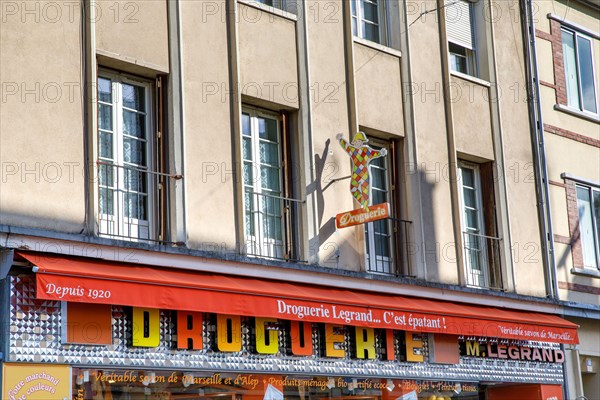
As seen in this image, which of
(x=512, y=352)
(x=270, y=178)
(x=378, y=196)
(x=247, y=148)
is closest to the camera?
(x=247, y=148)

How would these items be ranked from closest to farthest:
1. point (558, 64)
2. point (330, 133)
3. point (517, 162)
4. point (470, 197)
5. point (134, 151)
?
point (134, 151), point (330, 133), point (470, 197), point (517, 162), point (558, 64)

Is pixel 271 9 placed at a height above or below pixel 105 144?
above

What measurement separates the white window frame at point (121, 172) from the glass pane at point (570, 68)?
386 inches

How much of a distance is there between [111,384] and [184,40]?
431 centimetres

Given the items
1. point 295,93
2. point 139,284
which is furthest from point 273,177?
point 139,284

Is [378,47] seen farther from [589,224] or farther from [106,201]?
[589,224]

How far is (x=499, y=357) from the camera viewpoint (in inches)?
679

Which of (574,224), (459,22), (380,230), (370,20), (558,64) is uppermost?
(459,22)

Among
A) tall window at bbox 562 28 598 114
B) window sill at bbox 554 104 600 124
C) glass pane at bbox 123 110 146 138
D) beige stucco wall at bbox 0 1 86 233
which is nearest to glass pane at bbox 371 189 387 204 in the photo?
glass pane at bbox 123 110 146 138

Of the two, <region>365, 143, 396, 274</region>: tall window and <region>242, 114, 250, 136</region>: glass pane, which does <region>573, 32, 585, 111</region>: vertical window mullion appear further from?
<region>242, 114, 250, 136</region>: glass pane

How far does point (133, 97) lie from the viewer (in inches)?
515

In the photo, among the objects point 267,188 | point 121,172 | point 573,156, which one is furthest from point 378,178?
point 573,156

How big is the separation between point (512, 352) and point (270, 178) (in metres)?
5.59

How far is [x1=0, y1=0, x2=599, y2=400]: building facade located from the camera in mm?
11383
